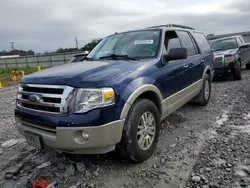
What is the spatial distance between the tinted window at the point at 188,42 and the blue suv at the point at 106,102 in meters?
0.87

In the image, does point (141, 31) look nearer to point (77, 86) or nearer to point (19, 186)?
point (77, 86)

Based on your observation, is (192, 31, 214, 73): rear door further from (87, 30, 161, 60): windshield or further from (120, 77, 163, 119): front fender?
(120, 77, 163, 119): front fender

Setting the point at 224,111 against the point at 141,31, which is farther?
the point at 224,111

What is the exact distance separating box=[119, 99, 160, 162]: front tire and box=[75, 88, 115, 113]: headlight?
44cm

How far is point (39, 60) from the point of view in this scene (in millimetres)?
29312

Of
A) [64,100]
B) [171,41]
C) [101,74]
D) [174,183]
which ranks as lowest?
[174,183]

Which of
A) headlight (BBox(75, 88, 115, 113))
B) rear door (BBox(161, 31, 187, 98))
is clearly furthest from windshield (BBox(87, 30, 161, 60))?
headlight (BBox(75, 88, 115, 113))

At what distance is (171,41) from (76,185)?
9.03ft

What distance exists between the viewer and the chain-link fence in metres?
26.0

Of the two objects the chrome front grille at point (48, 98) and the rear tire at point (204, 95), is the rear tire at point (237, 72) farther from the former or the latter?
the chrome front grille at point (48, 98)

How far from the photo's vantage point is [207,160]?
303cm

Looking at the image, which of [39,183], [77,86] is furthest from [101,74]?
[39,183]

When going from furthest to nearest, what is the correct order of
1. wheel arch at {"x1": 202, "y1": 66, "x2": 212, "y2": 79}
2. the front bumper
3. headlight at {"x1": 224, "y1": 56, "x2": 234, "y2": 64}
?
headlight at {"x1": 224, "y1": 56, "x2": 234, "y2": 64}
wheel arch at {"x1": 202, "y1": 66, "x2": 212, "y2": 79}
the front bumper

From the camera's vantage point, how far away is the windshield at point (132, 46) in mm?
3609
